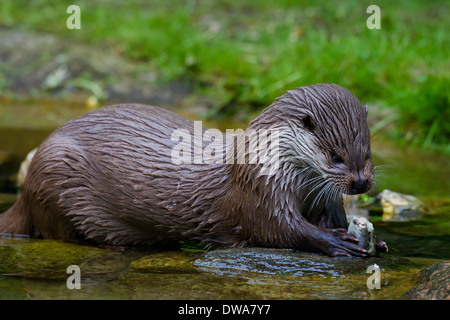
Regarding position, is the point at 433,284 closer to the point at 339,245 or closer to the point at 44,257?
the point at 339,245

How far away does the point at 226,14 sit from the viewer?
9602mm

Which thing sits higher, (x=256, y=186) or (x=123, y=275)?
(x=256, y=186)

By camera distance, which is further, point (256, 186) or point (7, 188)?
point (7, 188)

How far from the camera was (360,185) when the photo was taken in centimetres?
322

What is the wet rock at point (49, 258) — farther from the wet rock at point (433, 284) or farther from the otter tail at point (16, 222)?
the wet rock at point (433, 284)

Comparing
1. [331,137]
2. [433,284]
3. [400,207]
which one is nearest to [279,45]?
[400,207]

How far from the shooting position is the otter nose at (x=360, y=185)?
3.22 meters

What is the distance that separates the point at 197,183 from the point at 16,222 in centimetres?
118

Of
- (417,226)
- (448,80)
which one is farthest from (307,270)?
(448,80)

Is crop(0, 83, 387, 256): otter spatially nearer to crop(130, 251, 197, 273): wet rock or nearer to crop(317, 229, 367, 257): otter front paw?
crop(317, 229, 367, 257): otter front paw

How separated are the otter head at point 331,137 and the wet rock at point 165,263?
0.73m

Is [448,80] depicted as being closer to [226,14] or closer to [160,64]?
[160,64]

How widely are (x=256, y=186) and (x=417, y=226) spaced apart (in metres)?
1.27
